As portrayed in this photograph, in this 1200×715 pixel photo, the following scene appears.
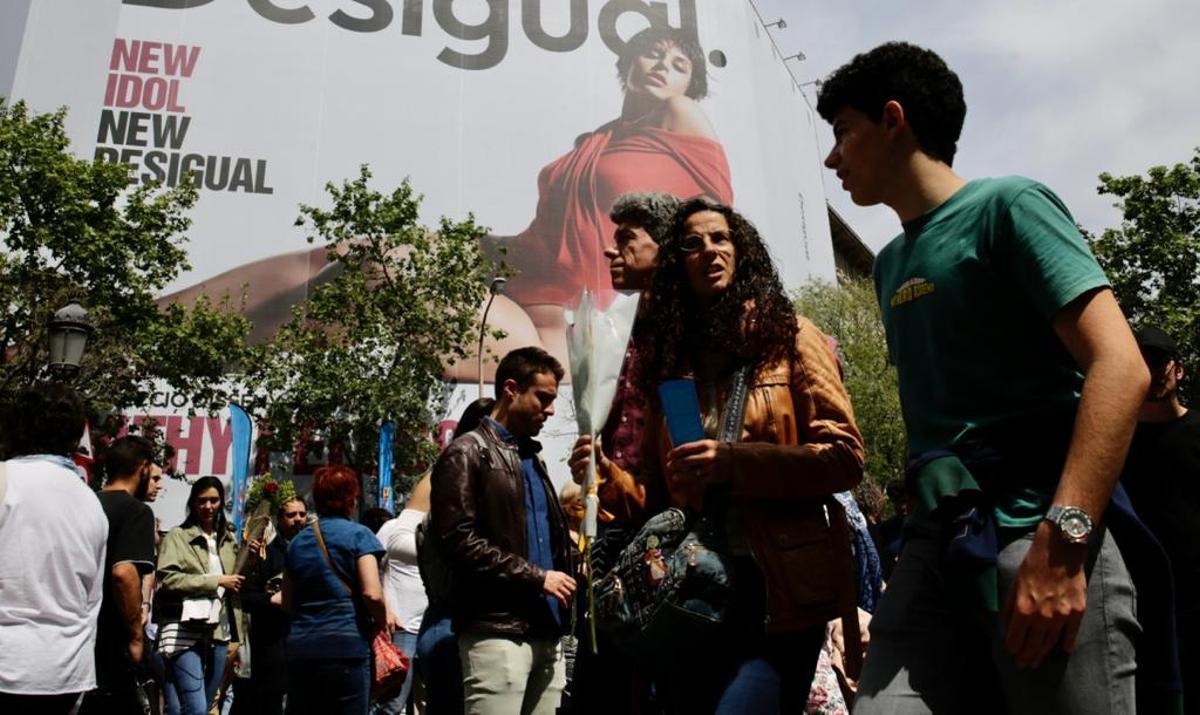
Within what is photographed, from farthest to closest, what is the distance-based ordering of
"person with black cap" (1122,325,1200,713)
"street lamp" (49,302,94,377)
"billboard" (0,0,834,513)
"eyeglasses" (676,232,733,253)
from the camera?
"billboard" (0,0,834,513) < "street lamp" (49,302,94,377) < "person with black cap" (1122,325,1200,713) < "eyeglasses" (676,232,733,253)

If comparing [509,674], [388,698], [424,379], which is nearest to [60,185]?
[424,379]

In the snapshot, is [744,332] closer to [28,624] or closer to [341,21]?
[28,624]

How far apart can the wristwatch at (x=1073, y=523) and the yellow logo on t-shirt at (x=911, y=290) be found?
1.82 ft

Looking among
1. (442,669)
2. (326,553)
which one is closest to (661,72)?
(326,553)

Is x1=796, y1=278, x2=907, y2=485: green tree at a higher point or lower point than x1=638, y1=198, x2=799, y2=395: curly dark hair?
higher

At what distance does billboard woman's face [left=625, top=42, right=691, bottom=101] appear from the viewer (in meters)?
41.5

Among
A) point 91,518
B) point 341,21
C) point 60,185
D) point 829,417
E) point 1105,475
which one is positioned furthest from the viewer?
point 341,21

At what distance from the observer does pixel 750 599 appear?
7.79ft

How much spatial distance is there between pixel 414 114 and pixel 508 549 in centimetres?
3726

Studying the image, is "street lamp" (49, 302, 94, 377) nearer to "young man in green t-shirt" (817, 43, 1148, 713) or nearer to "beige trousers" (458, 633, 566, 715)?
"beige trousers" (458, 633, 566, 715)

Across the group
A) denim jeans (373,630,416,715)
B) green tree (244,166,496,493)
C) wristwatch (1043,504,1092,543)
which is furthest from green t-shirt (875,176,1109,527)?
green tree (244,166,496,493)

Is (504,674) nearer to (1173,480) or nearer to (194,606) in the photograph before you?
(1173,480)

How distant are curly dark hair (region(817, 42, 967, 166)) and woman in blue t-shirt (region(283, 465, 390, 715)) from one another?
12.3 ft

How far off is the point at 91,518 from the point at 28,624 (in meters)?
0.44
